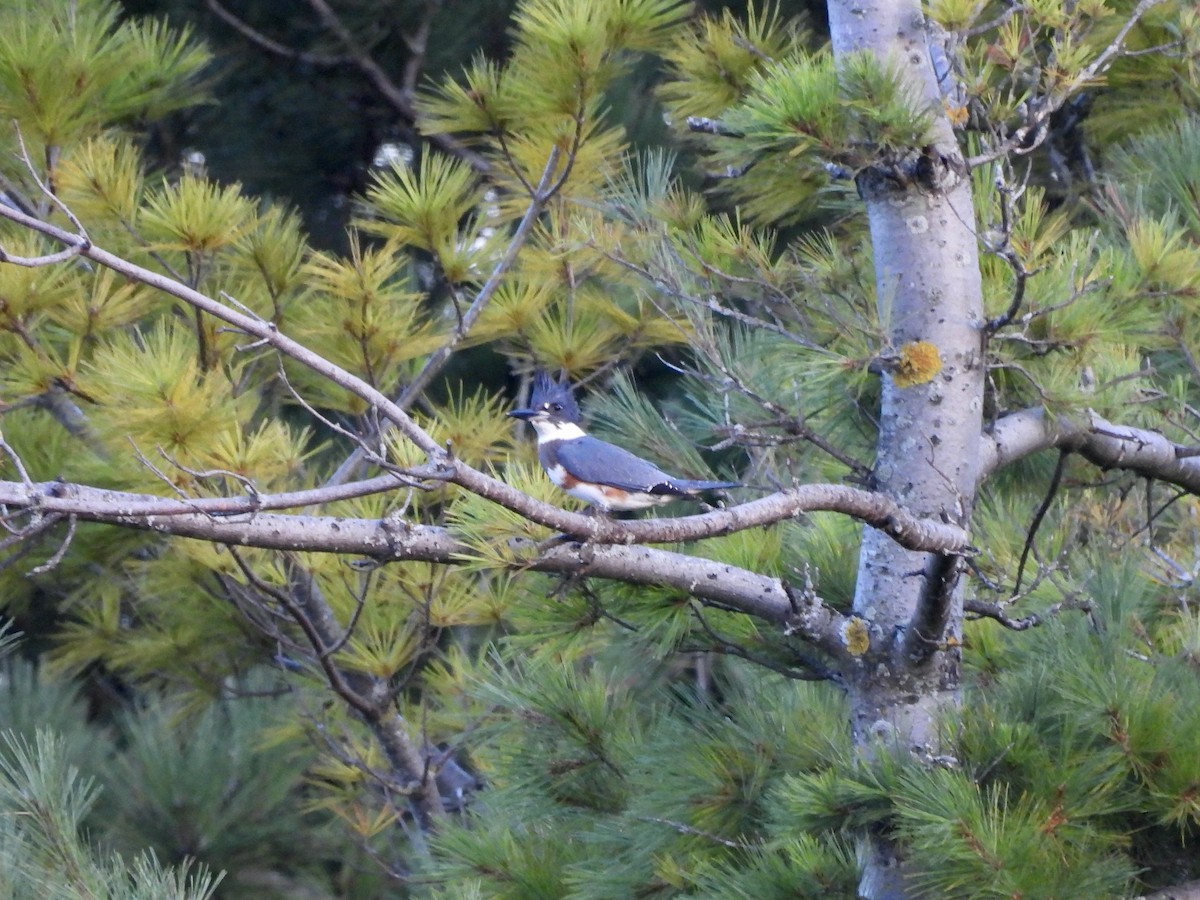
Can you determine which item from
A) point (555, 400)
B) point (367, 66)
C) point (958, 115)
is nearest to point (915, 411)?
point (958, 115)

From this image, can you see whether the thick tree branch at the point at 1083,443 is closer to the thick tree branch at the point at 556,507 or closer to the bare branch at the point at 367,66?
the thick tree branch at the point at 556,507

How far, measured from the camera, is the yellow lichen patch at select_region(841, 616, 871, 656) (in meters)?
2.11

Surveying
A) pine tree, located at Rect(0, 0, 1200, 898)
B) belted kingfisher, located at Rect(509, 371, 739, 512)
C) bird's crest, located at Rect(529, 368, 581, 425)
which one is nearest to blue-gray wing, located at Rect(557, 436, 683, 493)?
belted kingfisher, located at Rect(509, 371, 739, 512)

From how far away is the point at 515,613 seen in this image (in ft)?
6.98

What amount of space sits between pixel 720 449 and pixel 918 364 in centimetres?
52

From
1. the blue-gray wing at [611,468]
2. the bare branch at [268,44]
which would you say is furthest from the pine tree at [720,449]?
the bare branch at [268,44]

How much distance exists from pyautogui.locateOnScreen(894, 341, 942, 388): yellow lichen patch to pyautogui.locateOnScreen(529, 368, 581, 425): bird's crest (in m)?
0.73

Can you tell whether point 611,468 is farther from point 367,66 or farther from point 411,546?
point 367,66

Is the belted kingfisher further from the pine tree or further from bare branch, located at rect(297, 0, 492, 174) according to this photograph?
bare branch, located at rect(297, 0, 492, 174)

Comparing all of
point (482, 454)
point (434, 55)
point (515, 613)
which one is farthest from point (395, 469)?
point (434, 55)

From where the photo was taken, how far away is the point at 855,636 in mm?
2107

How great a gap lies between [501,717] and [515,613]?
1.77 ft

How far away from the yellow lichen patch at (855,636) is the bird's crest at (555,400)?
758mm

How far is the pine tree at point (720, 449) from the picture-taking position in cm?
186
